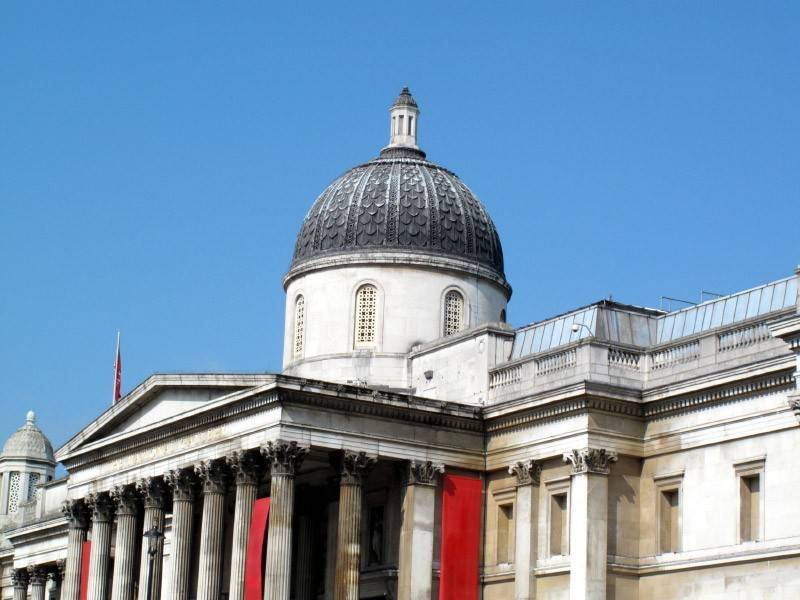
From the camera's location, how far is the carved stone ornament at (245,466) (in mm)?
58312

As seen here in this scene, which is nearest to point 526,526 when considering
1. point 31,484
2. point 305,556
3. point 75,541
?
point 305,556

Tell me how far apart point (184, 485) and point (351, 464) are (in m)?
7.63

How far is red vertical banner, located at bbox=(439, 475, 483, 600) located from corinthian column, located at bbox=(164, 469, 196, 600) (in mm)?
9306

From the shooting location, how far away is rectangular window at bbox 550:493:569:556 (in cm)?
5697

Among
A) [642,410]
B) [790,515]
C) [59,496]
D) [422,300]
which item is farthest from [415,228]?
[59,496]

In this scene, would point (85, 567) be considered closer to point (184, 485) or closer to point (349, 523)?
point (184, 485)

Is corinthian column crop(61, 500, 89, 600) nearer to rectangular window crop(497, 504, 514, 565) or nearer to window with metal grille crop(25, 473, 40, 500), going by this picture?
rectangular window crop(497, 504, 514, 565)

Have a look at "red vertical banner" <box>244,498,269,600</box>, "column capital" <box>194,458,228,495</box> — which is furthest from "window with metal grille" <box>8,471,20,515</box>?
"red vertical banner" <box>244,498,269,600</box>

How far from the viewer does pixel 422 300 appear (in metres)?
67.6

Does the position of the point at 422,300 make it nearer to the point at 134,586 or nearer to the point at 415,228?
the point at 415,228

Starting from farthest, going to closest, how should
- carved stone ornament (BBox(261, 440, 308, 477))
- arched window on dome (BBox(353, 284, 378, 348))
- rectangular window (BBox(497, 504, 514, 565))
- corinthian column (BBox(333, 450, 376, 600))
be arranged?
1. arched window on dome (BBox(353, 284, 378, 348))
2. rectangular window (BBox(497, 504, 514, 565))
3. corinthian column (BBox(333, 450, 376, 600))
4. carved stone ornament (BBox(261, 440, 308, 477))

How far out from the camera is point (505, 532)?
5934 cm

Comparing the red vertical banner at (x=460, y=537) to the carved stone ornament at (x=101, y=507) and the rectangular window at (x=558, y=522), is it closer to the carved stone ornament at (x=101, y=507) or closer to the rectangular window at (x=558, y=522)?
the rectangular window at (x=558, y=522)

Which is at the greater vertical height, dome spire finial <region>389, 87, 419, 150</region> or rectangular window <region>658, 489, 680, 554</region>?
dome spire finial <region>389, 87, 419, 150</region>
